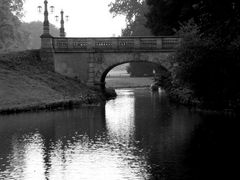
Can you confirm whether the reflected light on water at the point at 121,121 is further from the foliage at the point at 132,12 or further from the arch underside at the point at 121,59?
the foliage at the point at 132,12

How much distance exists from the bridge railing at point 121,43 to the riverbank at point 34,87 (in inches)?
132

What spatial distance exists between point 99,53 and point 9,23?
81.6 feet

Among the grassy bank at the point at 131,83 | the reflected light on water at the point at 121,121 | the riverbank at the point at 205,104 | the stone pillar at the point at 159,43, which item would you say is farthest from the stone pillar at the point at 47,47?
the grassy bank at the point at 131,83

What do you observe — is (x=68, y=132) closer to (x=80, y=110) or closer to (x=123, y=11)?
(x=80, y=110)

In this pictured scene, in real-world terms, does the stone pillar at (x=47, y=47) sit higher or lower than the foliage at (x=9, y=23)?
lower

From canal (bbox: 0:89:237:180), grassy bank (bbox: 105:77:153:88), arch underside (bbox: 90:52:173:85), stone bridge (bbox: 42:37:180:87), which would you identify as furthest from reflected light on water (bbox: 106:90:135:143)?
grassy bank (bbox: 105:77:153:88)

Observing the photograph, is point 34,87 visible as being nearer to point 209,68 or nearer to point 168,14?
point 209,68

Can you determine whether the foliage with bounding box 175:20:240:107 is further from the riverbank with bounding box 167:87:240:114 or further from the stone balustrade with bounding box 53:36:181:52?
the stone balustrade with bounding box 53:36:181:52

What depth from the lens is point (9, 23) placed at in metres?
70.5

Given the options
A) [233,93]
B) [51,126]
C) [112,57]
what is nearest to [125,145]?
→ [51,126]

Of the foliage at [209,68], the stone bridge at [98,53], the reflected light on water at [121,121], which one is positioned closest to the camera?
the reflected light on water at [121,121]

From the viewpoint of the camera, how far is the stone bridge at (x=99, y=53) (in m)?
49.8

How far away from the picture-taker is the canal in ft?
58.4

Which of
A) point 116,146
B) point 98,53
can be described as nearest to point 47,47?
point 98,53
